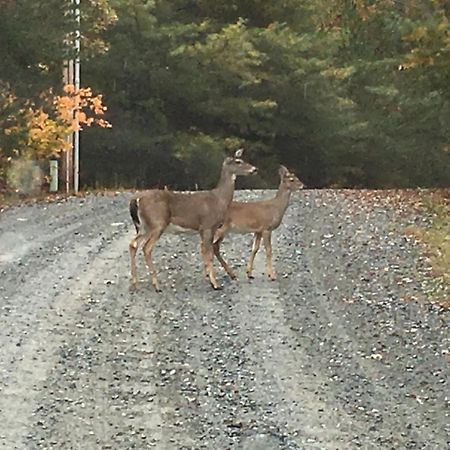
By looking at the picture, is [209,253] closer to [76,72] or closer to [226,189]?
[226,189]

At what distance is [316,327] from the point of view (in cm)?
1138

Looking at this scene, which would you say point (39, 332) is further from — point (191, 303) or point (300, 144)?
point (300, 144)

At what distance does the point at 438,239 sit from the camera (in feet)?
57.4

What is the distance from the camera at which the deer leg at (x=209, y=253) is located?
43.5 feet

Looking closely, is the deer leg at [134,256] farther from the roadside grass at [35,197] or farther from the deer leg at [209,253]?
the roadside grass at [35,197]

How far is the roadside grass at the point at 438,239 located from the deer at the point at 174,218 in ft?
7.89

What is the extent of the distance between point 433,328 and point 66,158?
1870 cm

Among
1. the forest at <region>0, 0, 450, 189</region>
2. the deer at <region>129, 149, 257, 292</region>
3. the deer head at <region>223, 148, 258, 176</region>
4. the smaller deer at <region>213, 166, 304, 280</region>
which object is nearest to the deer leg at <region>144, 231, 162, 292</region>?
the deer at <region>129, 149, 257, 292</region>

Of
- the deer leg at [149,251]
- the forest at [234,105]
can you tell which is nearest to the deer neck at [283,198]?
the deer leg at [149,251]

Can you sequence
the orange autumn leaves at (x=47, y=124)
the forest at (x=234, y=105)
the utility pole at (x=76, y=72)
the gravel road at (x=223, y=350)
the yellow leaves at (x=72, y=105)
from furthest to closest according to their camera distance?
the forest at (x=234, y=105) < the yellow leaves at (x=72, y=105) < the utility pole at (x=76, y=72) < the orange autumn leaves at (x=47, y=124) < the gravel road at (x=223, y=350)

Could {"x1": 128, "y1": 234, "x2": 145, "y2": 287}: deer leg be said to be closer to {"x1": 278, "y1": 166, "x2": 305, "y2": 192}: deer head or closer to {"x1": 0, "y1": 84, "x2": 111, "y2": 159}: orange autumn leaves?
{"x1": 278, "y1": 166, "x2": 305, "y2": 192}: deer head

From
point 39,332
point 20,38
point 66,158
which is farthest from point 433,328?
point 66,158

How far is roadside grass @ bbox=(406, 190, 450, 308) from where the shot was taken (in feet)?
44.6

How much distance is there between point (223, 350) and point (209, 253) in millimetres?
3135
